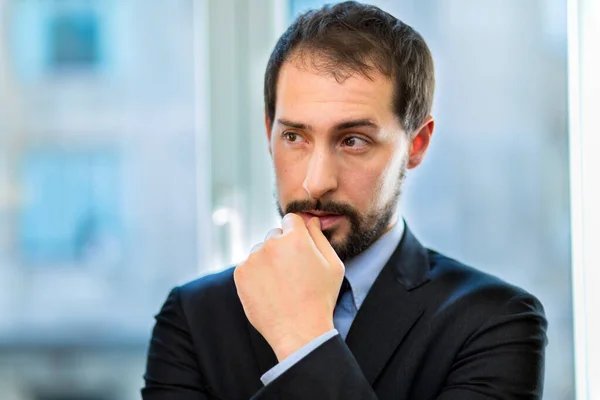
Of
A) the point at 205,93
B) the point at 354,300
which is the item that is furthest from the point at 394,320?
the point at 205,93

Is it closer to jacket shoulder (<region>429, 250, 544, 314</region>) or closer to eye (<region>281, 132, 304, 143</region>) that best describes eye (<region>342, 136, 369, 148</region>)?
eye (<region>281, 132, 304, 143</region>)

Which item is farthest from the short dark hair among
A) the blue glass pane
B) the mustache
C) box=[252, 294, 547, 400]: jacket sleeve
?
the blue glass pane

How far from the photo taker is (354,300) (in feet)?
4.96

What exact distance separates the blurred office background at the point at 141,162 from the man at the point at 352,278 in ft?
2.46

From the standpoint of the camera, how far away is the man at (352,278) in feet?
4.27

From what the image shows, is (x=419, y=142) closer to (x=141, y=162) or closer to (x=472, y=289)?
(x=472, y=289)

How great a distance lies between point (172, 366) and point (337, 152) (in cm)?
51

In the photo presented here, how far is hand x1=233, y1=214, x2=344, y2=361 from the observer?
48.4 inches

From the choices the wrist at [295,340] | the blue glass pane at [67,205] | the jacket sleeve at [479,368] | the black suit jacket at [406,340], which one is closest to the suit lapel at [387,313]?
the black suit jacket at [406,340]

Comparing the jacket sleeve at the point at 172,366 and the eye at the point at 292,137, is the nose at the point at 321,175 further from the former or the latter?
the jacket sleeve at the point at 172,366

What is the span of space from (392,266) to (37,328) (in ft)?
4.68

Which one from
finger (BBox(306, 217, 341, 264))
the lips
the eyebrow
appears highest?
the eyebrow

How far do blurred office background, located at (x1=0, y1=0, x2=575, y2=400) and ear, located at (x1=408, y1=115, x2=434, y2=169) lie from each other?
2.23 feet

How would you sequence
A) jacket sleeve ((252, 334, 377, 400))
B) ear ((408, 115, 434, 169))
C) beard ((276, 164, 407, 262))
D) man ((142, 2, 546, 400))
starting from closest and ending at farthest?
jacket sleeve ((252, 334, 377, 400)), man ((142, 2, 546, 400)), beard ((276, 164, 407, 262)), ear ((408, 115, 434, 169))
